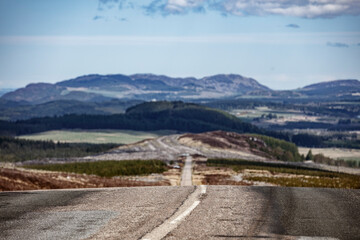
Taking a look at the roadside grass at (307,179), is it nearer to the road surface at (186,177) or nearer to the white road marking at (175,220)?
the road surface at (186,177)

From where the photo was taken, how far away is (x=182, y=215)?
16.7 m

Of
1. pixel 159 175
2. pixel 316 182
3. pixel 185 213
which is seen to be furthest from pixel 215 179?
pixel 185 213

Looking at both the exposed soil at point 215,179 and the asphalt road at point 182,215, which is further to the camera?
the exposed soil at point 215,179

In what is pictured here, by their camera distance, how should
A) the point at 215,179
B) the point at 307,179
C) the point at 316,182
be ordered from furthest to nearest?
the point at 215,179 → the point at 307,179 → the point at 316,182

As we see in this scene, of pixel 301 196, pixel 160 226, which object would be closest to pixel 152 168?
pixel 301 196

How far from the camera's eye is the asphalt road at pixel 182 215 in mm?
14445

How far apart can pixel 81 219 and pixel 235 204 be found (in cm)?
514

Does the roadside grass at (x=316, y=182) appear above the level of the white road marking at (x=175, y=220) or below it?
below

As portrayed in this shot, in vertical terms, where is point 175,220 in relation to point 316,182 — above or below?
above

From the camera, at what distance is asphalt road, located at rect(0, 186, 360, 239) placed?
47.4 feet

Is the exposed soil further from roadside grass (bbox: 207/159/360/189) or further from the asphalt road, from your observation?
the asphalt road

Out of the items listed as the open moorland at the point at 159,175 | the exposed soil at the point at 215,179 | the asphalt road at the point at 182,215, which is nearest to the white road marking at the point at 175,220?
the asphalt road at the point at 182,215

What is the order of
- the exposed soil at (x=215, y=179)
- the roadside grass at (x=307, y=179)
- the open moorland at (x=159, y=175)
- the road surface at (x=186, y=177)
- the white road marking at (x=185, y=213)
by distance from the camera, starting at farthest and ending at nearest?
1. the road surface at (x=186, y=177)
2. the exposed soil at (x=215, y=179)
3. the roadside grass at (x=307, y=179)
4. the open moorland at (x=159, y=175)
5. the white road marking at (x=185, y=213)

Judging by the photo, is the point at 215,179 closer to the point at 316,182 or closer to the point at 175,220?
the point at 316,182
